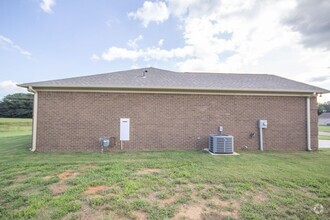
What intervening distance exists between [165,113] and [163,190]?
183 inches

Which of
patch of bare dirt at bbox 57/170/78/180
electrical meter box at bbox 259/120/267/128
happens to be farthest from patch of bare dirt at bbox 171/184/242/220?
electrical meter box at bbox 259/120/267/128

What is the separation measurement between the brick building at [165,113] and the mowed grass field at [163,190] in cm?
223

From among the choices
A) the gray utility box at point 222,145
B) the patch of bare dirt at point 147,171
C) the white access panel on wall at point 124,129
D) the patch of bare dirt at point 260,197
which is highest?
the white access panel on wall at point 124,129

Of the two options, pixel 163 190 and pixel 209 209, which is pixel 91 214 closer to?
pixel 163 190

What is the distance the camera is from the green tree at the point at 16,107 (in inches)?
1794

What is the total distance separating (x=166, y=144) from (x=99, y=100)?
3556 mm

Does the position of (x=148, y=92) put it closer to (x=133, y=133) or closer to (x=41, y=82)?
(x=133, y=133)

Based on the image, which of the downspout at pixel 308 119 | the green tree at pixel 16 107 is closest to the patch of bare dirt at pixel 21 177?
the downspout at pixel 308 119

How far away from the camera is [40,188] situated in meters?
3.85

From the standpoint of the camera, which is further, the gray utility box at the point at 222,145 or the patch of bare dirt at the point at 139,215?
the gray utility box at the point at 222,145

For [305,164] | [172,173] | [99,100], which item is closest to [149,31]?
[99,100]

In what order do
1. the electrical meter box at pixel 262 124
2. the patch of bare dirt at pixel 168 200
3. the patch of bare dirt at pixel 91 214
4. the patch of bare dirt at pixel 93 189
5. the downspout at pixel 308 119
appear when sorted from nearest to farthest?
the patch of bare dirt at pixel 91 214 < the patch of bare dirt at pixel 168 200 < the patch of bare dirt at pixel 93 189 < the electrical meter box at pixel 262 124 < the downspout at pixel 308 119

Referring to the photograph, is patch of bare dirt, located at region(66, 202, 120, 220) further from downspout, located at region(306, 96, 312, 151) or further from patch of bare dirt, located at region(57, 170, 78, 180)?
downspout, located at region(306, 96, 312, 151)

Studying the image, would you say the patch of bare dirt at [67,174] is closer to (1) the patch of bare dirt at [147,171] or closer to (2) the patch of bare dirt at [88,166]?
(2) the patch of bare dirt at [88,166]
